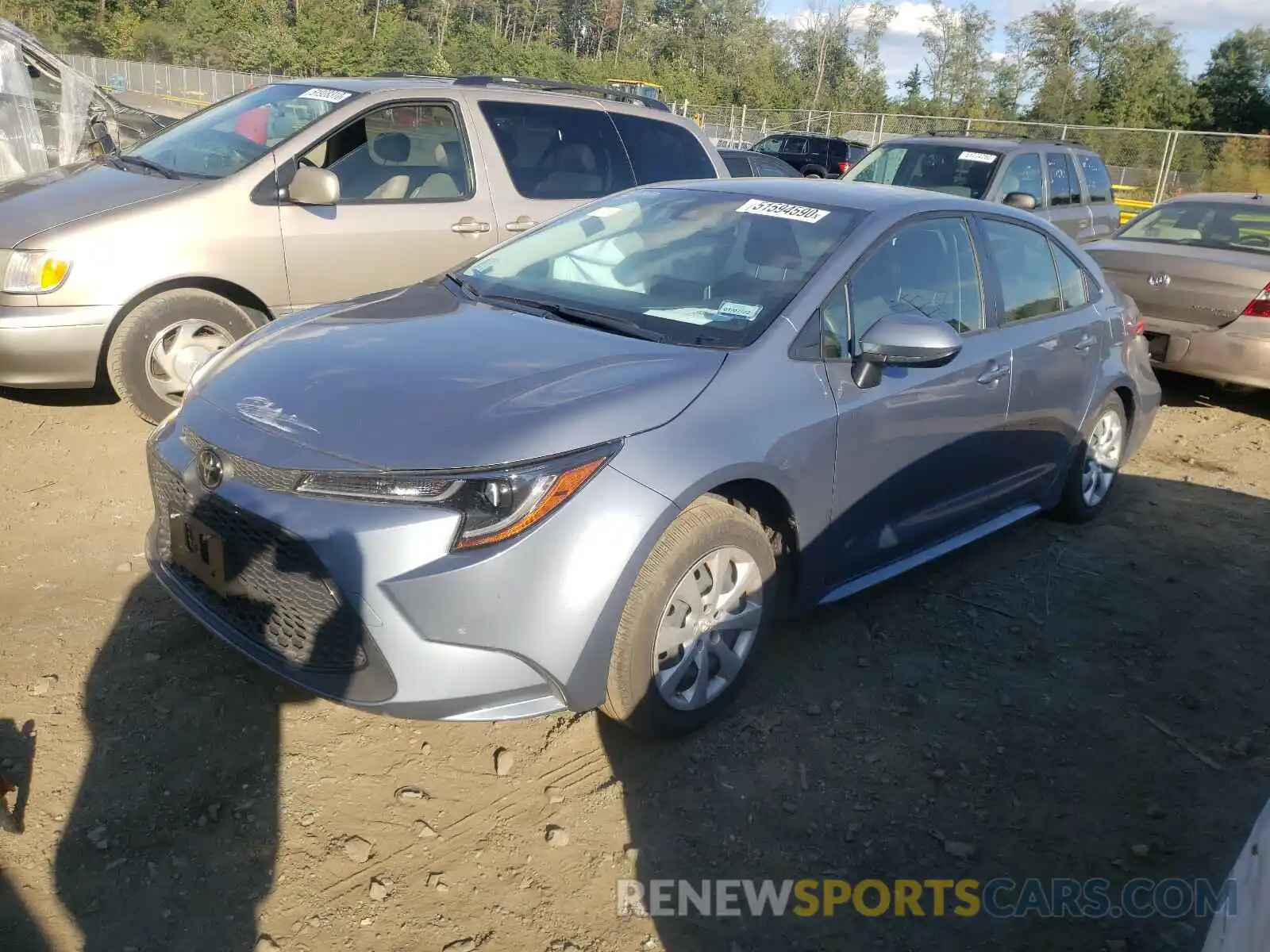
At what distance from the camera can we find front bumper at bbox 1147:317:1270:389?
7199 mm

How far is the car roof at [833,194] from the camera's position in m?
4.00

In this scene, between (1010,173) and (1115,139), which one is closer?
(1010,173)

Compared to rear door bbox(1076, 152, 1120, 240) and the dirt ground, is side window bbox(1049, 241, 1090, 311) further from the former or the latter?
rear door bbox(1076, 152, 1120, 240)

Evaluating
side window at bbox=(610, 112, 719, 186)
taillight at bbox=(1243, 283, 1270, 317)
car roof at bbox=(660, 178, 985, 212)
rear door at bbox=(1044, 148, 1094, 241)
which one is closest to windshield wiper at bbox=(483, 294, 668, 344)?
car roof at bbox=(660, 178, 985, 212)

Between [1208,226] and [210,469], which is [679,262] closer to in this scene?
[210,469]

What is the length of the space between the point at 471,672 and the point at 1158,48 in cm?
6048

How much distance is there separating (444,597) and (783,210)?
214 centimetres

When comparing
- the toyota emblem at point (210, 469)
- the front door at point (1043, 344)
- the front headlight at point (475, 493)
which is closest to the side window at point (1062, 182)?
the front door at point (1043, 344)

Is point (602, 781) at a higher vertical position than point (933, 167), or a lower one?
lower

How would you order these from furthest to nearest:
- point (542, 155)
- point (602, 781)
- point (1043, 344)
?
point (542, 155)
point (1043, 344)
point (602, 781)

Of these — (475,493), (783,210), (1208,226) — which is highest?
(783,210)

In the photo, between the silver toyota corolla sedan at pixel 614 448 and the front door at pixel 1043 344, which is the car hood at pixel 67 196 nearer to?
the silver toyota corolla sedan at pixel 614 448

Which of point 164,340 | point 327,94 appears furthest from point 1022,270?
point 164,340

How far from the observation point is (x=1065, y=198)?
10672 millimetres
